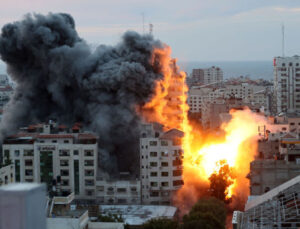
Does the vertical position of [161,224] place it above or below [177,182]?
below

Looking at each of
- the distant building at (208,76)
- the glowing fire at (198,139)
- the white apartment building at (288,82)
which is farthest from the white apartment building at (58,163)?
the distant building at (208,76)

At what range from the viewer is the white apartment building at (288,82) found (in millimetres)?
39406

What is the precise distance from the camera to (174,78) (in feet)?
97.3

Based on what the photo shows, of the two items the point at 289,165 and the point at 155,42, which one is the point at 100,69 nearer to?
the point at 155,42

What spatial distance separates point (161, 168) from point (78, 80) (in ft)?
32.5

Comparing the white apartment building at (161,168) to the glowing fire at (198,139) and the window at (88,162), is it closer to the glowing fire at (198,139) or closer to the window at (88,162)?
the glowing fire at (198,139)

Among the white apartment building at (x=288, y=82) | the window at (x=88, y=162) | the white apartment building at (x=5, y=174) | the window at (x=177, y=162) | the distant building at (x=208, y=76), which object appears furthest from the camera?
the distant building at (x=208, y=76)

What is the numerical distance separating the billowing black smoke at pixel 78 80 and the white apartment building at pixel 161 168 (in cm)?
238

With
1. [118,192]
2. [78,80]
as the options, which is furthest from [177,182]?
[78,80]

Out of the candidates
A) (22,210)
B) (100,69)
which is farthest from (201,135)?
(22,210)

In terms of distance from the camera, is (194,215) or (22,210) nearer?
(22,210)

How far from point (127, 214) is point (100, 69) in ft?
36.1

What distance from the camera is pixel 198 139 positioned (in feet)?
108

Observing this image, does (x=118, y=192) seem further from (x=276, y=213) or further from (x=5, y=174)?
(x=276, y=213)
